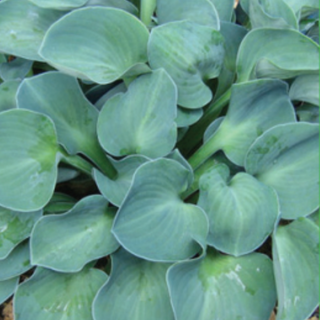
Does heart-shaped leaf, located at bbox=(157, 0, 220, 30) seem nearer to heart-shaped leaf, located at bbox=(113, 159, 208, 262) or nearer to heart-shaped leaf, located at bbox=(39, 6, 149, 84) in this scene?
heart-shaped leaf, located at bbox=(39, 6, 149, 84)

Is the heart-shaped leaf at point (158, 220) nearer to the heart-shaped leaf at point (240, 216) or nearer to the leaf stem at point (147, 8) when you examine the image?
the heart-shaped leaf at point (240, 216)

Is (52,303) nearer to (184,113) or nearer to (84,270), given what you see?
(84,270)

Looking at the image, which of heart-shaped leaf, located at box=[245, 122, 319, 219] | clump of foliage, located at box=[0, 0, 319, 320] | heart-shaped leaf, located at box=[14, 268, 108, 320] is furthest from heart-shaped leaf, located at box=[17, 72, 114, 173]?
heart-shaped leaf, located at box=[245, 122, 319, 219]

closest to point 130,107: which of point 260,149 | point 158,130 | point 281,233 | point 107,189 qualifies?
point 158,130

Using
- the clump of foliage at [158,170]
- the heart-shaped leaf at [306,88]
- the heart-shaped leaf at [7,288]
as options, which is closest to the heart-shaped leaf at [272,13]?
the clump of foliage at [158,170]

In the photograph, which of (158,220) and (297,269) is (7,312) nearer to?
(158,220)

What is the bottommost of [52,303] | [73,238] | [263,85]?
[52,303]
